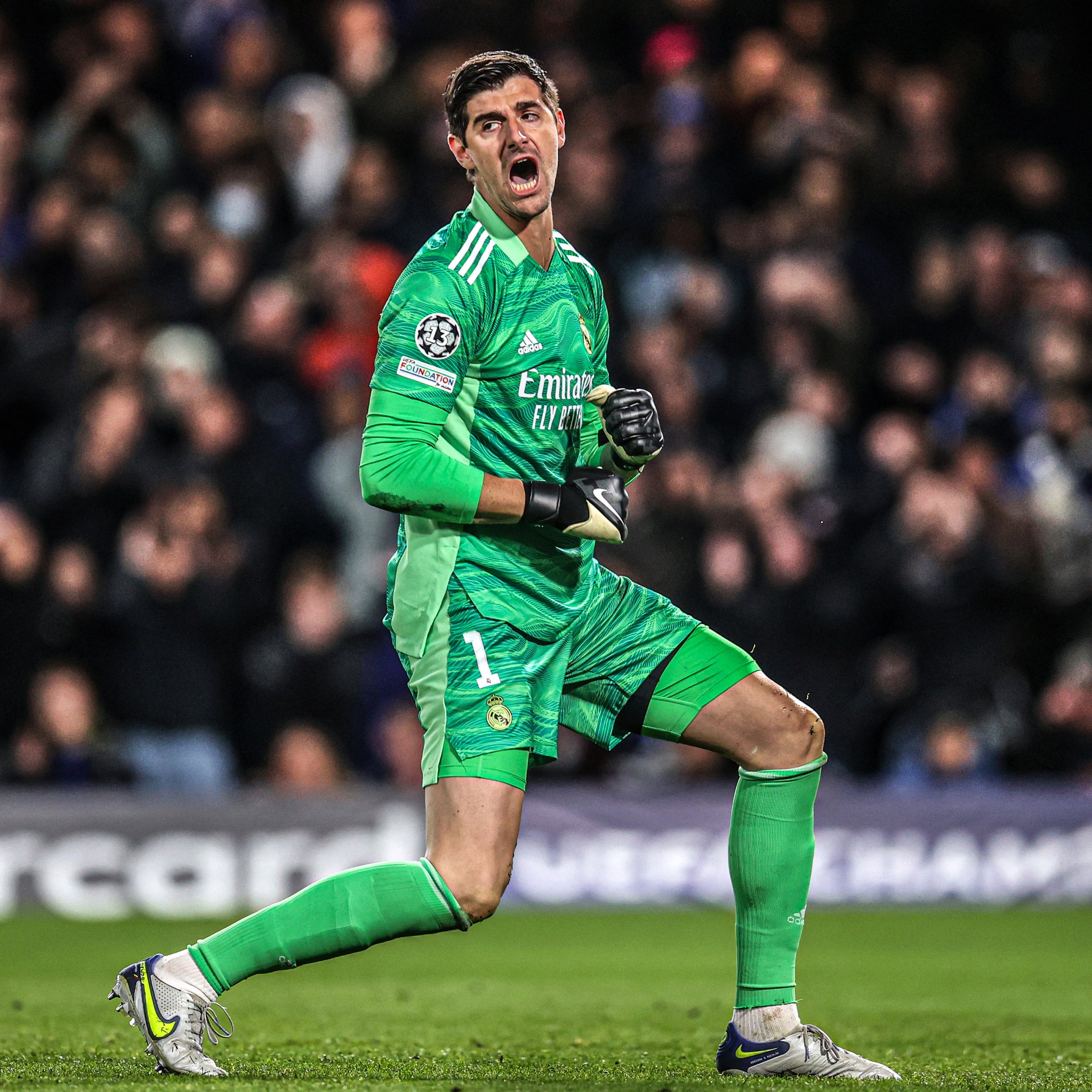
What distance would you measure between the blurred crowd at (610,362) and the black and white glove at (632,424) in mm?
4795

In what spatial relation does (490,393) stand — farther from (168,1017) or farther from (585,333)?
(168,1017)

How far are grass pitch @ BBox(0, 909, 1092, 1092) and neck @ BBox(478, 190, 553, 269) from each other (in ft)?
6.13

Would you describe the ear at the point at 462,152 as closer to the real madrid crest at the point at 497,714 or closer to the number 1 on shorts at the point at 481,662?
the number 1 on shorts at the point at 481,662

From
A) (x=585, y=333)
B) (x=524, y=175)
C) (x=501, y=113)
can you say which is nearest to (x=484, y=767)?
(x=585, y=333)

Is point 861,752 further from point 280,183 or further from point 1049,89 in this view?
point 1049,89

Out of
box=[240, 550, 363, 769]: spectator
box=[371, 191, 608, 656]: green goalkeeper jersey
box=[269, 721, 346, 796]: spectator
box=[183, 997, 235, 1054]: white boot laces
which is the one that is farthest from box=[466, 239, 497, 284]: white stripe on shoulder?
box=[269, 721, 346, 796]: spectator

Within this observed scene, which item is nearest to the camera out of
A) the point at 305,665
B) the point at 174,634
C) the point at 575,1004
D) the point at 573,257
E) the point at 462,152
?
the point at 462,152

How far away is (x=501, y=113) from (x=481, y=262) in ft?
1.17

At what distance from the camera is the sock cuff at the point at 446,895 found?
4.00m

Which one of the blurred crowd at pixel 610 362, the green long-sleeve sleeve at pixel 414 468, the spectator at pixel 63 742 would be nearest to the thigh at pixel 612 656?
the green long-sleeve sleeve at pixel 414 468

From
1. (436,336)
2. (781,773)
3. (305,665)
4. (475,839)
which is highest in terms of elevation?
(436,336)

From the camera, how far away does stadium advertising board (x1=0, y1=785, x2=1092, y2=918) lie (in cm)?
852

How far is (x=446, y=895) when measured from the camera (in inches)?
158

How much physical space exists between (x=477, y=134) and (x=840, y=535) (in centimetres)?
555
